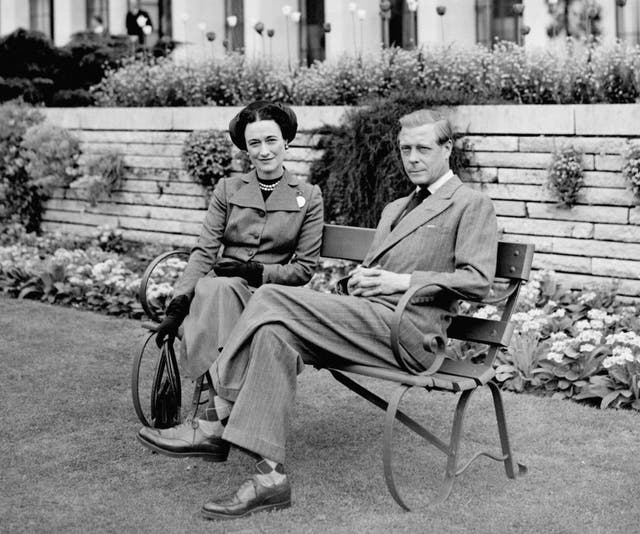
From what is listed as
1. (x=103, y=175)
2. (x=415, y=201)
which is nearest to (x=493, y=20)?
(x=103, y=175)

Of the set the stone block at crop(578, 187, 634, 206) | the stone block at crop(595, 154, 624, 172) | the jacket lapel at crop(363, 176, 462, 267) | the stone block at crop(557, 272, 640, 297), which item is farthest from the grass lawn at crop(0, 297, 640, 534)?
the stone block at crop(595, 154, 624, 172)

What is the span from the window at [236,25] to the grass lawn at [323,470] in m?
7.77

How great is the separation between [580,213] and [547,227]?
10.0 inches

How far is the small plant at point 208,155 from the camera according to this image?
9.04 metres

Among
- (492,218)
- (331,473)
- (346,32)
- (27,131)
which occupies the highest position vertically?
(346,32)

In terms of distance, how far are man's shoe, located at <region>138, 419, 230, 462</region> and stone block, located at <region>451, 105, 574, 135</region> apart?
381 cm

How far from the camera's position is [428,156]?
14.4 feet

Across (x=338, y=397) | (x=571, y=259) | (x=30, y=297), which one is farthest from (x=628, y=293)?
(x=30, y=297)

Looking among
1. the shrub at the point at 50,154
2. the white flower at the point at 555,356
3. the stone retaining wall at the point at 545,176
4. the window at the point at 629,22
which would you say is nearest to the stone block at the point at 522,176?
the stone retaining wall at the point at 545,176

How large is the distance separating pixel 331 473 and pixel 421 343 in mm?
713

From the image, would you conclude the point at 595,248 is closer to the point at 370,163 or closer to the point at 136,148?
the point at 370,163

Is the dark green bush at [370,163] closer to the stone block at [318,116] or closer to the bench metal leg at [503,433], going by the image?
the stone block at [318,116]

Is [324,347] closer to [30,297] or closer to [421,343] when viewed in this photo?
[421,343]

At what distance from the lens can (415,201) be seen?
4.59 meters
